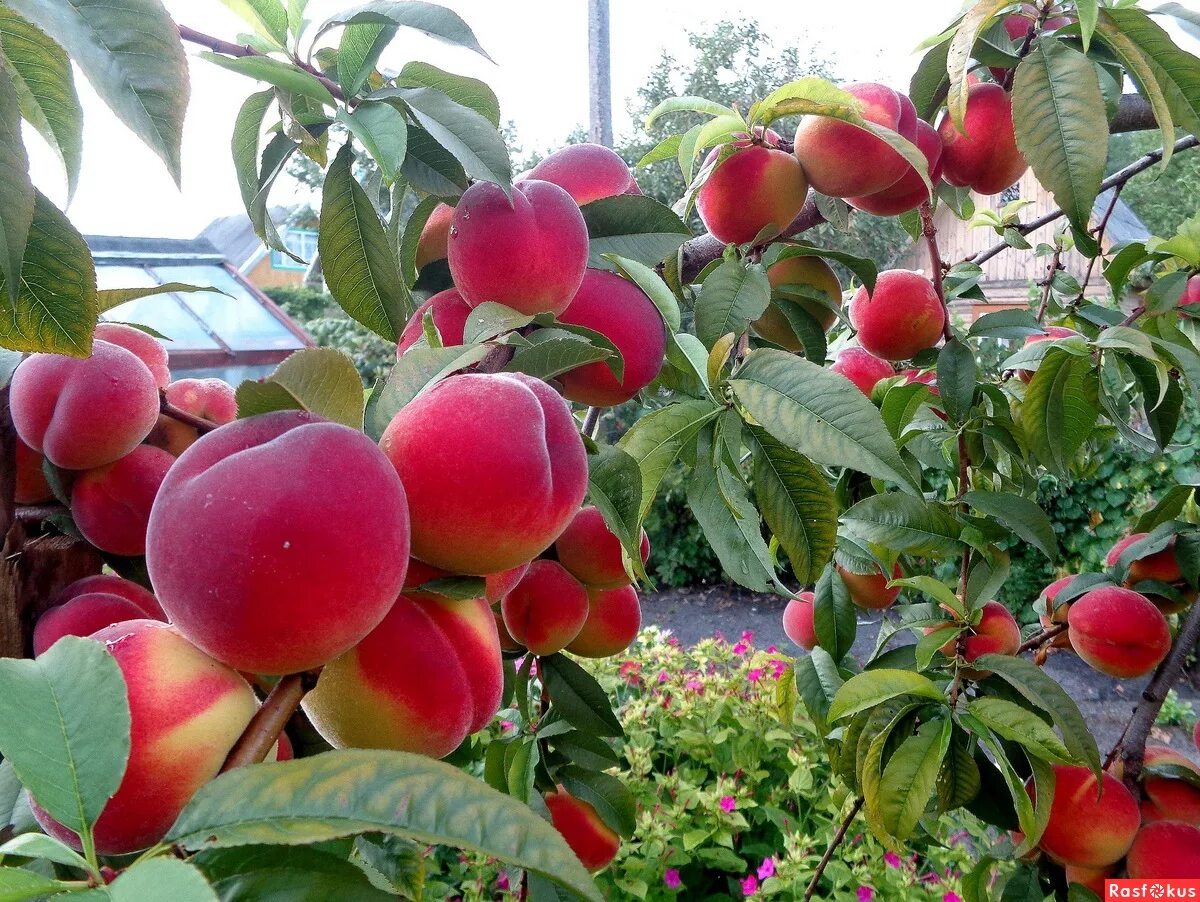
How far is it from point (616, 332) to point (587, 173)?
0.14 meters

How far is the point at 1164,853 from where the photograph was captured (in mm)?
725

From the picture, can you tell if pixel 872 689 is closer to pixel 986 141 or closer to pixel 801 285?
pixel 801 285

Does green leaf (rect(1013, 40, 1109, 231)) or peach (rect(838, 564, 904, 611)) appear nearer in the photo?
green leaf (rect(1013, 40, 1109, 231))

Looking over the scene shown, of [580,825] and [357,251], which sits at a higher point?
[357,251]

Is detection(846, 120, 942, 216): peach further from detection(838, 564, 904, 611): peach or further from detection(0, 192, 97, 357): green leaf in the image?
detection(0, 192, 97, 357): green leaf

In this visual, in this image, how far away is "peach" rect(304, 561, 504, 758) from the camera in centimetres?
32

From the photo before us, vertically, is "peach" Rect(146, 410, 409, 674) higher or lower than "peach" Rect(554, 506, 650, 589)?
higher

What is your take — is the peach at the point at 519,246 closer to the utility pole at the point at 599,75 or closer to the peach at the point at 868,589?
the peach at the point at 868,589

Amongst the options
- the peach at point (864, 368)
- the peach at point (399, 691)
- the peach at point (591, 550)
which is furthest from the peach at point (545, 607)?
the peach at point (864, 368)

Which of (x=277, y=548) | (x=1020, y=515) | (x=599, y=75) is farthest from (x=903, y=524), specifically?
(x=599, y=75)

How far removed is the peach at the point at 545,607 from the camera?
0.61 m

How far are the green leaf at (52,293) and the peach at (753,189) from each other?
44cm

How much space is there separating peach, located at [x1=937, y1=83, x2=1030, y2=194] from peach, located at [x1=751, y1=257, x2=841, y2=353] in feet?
0.51

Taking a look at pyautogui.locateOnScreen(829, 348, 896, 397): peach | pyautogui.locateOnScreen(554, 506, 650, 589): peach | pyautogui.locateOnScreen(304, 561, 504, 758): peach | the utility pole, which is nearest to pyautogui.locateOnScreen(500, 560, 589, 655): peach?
pyautogui.locateOnScreen(554, 506, 650, 589): peach
